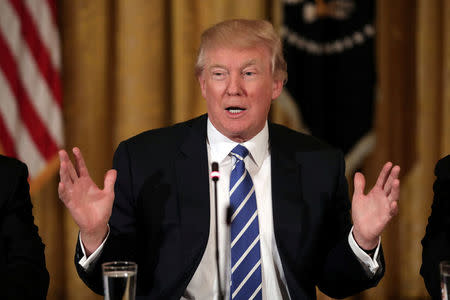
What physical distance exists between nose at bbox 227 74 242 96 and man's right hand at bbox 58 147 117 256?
0.55 meters

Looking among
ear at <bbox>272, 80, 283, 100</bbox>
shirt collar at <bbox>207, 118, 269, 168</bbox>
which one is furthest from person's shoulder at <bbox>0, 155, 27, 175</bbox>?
ear at <bbox>272, 80, 283, 100</bbox>

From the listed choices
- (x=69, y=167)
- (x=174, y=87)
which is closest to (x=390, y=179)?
(x=69, y=167)

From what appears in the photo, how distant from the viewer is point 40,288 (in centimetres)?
200

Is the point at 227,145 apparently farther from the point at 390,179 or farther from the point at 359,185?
the point at 390,179

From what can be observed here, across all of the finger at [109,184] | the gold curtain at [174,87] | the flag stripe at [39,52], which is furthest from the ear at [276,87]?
the flag stripe at [39,52]

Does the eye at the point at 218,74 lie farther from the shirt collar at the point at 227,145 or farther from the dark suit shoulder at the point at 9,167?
the dark suit shoulder at the point at 9,167

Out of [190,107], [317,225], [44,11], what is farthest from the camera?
[190,107]

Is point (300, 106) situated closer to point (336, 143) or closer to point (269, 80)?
point (336, 143)

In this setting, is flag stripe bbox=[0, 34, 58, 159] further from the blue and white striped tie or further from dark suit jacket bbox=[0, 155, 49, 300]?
the blue and white striped tie

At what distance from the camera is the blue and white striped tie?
2154mm

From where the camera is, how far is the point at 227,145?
2352mm

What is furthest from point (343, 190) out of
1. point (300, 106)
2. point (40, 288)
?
point (300, 106)

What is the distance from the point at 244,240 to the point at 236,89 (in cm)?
52

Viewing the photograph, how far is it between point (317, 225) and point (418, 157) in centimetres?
210
